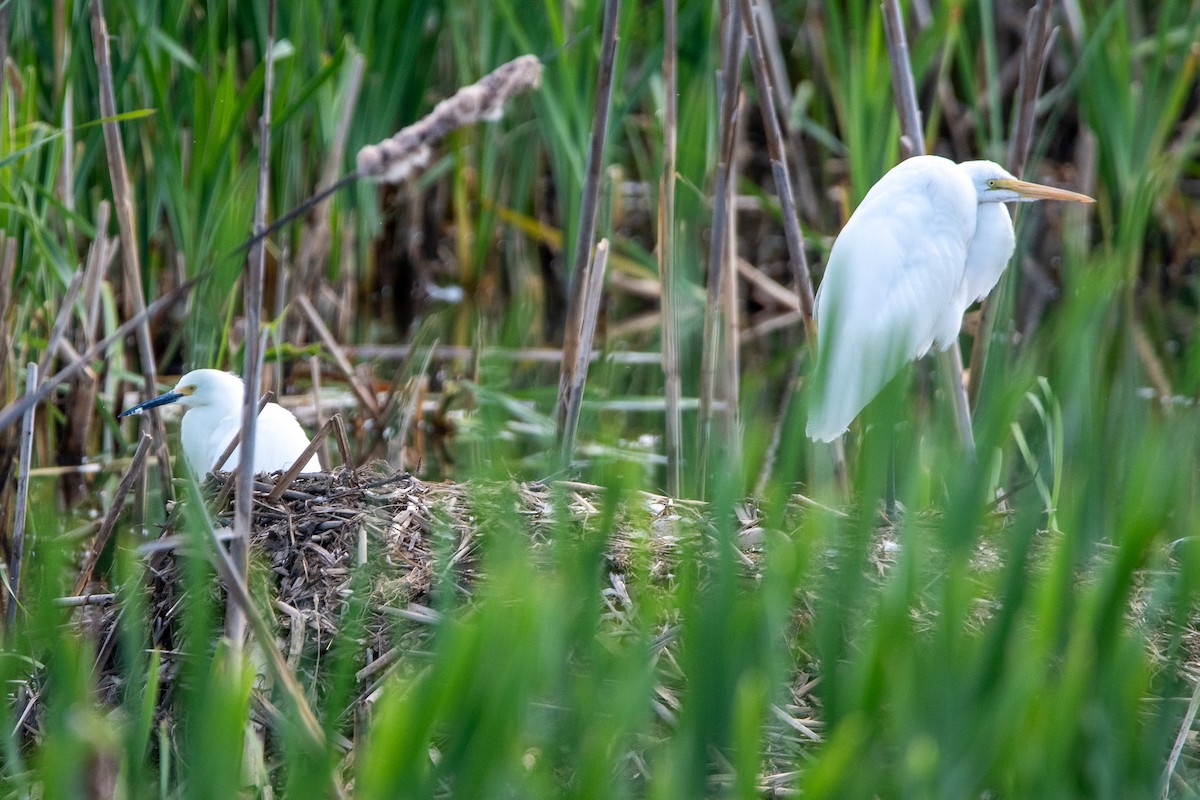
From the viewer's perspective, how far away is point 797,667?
5.50ft

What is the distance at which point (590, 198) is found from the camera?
225 centimetres

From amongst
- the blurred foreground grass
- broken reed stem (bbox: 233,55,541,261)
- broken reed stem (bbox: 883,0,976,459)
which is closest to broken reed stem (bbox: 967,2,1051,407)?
broken reed stem (bbox: 883,0,976,459)

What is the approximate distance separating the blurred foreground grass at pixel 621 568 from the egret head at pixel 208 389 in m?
0.22

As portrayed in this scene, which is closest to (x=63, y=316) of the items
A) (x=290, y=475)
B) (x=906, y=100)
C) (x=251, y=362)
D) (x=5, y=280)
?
(x=5, y=280)

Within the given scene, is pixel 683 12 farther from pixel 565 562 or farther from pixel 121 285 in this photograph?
pixel 565 562

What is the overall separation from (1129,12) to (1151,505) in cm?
421

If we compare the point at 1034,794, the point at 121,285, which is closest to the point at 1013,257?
the point at 1034,794

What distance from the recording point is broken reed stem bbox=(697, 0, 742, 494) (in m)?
2.32

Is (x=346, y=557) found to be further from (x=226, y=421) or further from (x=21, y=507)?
(x=226, y=421)

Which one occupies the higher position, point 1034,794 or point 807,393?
point 807,393

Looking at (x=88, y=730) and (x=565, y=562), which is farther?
(x=565, y=562)

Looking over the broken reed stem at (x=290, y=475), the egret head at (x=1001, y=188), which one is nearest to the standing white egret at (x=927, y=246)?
the egret head at (x=1001, y=188)

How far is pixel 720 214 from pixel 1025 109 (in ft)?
1.98

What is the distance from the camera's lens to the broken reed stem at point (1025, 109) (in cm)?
245
